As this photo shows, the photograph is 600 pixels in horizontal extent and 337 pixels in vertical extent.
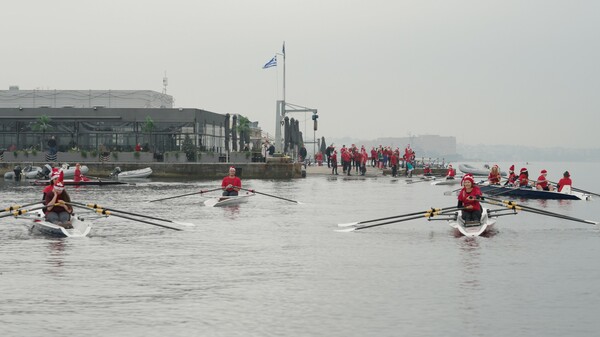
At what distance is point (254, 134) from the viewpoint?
A: 7008 inches

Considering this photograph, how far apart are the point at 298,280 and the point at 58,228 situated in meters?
10.8

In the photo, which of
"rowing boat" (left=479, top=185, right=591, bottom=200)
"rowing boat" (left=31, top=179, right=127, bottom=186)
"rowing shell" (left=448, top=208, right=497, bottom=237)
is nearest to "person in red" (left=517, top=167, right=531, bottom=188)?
"rowing boat" (left=479, top=185, right=591, bottom=200)

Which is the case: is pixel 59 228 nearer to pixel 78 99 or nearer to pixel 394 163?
Result: pixel 394 163

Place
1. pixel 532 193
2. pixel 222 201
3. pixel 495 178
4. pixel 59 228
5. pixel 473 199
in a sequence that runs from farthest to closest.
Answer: pixel 495 178, pixel 532 193, pixel 222 201, pixel 473 199, pixel 59 228

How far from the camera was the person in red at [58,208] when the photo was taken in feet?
93.0

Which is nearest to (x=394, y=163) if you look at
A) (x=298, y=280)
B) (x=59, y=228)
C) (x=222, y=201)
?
(x=222, y=201)

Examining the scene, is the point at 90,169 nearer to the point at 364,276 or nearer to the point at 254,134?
the point at 364,276

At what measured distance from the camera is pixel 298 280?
826 inches

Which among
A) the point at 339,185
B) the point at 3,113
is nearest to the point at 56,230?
the point at 339,185

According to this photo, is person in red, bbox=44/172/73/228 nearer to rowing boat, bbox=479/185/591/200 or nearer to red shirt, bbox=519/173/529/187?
rowing boat, bbox=479/185/591/200

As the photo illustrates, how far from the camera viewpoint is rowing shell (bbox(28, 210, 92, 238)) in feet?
93.2

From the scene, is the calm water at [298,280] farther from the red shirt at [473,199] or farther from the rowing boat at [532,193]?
the rowing boat at [532,193]

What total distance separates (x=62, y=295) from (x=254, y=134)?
15968cm

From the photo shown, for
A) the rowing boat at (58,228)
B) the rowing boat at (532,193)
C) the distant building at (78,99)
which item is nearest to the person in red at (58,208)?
the rowing boat at (58,228)
